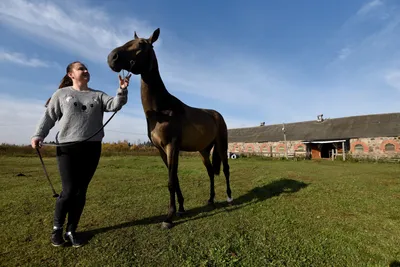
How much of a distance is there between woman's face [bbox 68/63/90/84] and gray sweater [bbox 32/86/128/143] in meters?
0.16

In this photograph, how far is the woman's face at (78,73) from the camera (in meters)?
3.11

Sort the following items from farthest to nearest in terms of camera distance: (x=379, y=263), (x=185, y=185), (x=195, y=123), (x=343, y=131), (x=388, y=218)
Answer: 1. (x=343, y=131)
2. (x=185, y=185)
3. (x=195, y=123)
4. (x=388, y=218)
5. (x=379, y=263)

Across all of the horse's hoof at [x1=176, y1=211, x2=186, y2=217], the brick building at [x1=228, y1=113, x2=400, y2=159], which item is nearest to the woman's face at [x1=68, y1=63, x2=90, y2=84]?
the horse's hoof at [x1=176, y1=211, x2=186, y2=217]

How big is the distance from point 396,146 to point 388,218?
28.2 m

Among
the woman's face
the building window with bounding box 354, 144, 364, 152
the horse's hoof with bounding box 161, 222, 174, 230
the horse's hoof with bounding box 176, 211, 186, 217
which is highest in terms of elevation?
the woman's face

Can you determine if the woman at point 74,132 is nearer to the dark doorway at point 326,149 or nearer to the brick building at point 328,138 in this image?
the brick building at point 328,138

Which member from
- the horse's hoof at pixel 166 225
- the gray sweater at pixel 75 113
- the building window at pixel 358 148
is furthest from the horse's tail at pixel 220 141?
the building window at pixel 358 148

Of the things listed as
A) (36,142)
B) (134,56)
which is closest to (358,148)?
(134,56)

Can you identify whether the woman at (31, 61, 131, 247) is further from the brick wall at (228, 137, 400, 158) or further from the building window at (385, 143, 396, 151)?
the building window at (385, 143, 396, 151)

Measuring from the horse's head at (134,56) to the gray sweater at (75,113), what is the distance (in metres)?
0.38

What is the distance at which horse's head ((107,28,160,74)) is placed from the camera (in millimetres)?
3099

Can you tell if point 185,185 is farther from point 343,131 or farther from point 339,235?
point 343,131

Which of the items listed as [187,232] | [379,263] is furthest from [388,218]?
[187,232]

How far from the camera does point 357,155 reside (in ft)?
86.7
